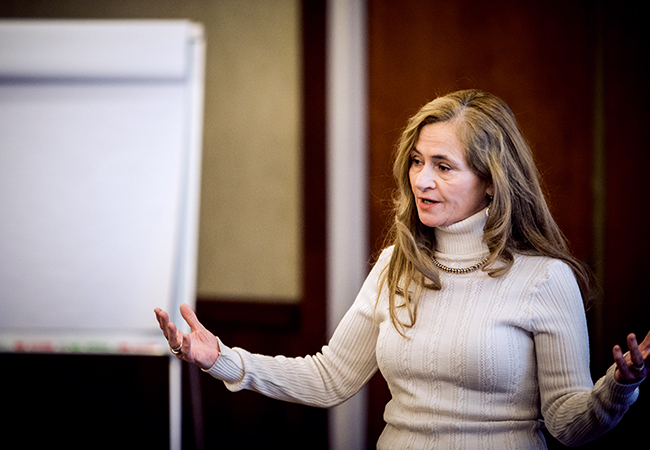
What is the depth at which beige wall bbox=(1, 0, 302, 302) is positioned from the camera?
2600 mm

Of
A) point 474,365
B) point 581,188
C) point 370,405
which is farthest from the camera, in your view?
point 370,405

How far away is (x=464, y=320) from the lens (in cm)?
123

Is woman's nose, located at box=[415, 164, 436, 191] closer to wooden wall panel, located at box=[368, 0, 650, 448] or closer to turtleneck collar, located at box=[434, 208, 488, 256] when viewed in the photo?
turtleneck collar, located at box=[434, 208, 488, 256]

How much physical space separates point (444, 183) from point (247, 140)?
Result: 155cm

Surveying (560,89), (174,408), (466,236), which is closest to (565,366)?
(466,236)

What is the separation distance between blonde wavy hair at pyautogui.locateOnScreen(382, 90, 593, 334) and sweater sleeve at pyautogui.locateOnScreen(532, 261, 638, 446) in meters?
0.08

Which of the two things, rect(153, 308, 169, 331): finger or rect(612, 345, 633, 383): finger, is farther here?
rect(153, 308, 169, 331): finger

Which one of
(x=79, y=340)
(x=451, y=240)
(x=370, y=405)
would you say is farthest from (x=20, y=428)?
(x=451, y=240)

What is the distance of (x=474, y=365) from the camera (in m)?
1.18

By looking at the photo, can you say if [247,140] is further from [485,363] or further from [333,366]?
[485,363]

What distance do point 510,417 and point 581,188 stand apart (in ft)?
4.31

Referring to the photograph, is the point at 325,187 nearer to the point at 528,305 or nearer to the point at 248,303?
the point at 248,303

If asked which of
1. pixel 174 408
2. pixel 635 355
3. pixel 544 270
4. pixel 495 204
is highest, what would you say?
pixel 495 204

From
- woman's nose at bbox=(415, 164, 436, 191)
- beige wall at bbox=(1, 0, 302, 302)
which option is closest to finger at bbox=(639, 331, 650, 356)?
woman's nose at bbox=(415, 164, 436, 191)
